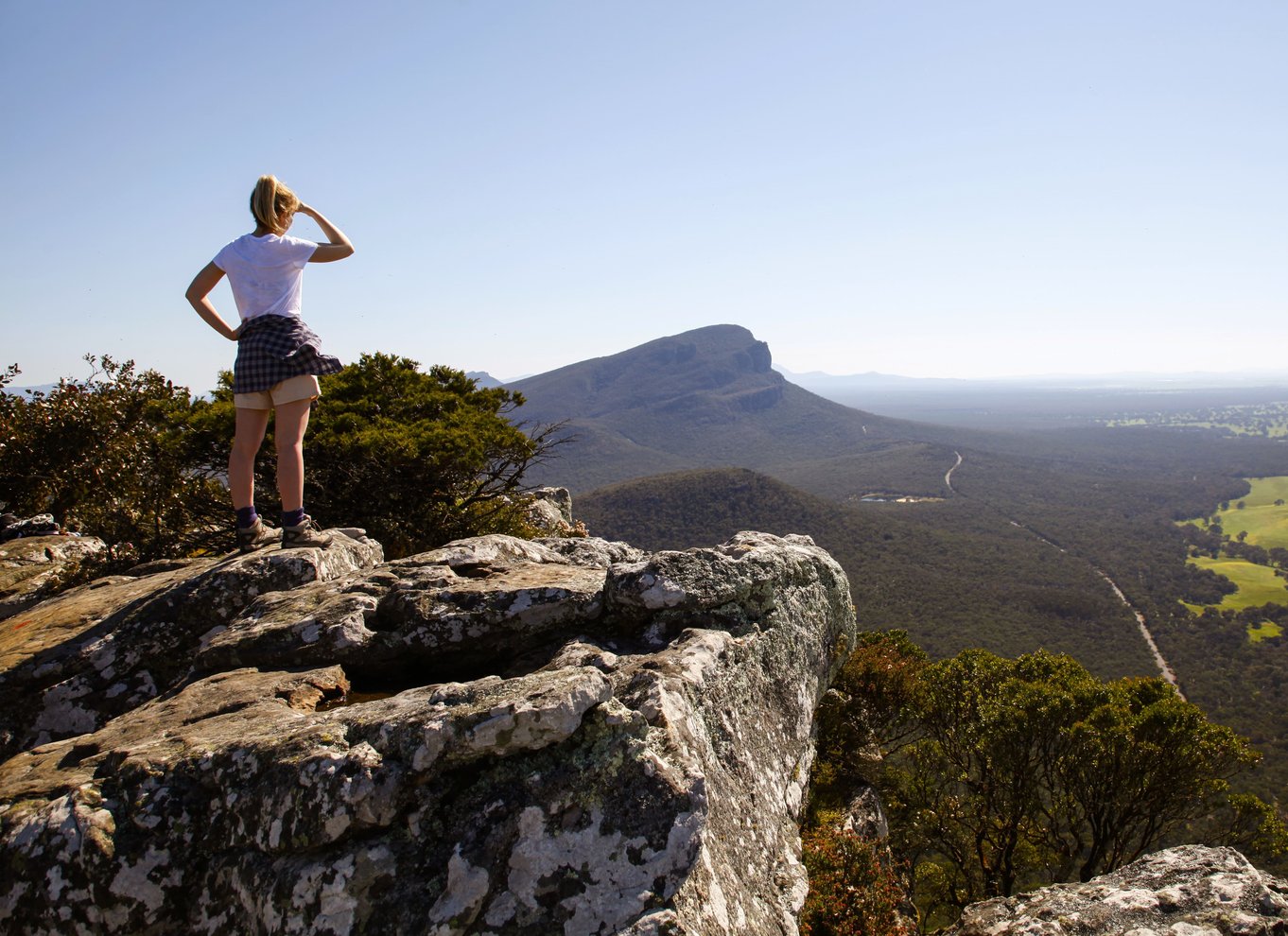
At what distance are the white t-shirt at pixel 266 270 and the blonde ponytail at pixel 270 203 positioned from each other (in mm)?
116

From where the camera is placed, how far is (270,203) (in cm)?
561

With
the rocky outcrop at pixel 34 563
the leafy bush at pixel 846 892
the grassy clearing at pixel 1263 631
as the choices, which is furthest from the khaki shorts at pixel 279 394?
the grassy clearing at pixel 1263 631

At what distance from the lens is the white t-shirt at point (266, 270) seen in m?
5.64

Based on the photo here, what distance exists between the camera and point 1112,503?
153750 millimetres

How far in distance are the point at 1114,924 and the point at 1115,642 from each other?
85.2 meters

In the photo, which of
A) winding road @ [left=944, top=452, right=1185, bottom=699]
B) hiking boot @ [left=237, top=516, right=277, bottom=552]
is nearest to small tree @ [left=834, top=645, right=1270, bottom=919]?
hiking boot @ [left=237, top=516, right=277, bottom=552]

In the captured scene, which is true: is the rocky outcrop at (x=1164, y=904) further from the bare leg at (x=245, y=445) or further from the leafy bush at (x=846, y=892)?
the bare leg at (x=245, y=445)

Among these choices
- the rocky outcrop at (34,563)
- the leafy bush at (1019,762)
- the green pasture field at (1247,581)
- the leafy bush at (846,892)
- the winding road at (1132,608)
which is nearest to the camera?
the leafy bush at (846,892)

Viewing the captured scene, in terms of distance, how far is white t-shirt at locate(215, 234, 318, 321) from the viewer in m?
5.64

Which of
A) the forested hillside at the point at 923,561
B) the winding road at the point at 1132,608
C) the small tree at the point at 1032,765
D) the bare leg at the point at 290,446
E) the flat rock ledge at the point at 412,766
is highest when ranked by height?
the bare leg at the point at 290,446

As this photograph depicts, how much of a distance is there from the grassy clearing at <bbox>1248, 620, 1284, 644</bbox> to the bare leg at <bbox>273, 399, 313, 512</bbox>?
109m

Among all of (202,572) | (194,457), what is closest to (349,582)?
(202,572)

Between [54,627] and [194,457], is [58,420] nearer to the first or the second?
[194,457]

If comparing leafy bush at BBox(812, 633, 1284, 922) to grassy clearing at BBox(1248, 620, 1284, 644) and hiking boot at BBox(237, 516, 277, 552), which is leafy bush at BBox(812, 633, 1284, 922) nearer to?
hiking boot at BBox(237, 516, 277, 552)
